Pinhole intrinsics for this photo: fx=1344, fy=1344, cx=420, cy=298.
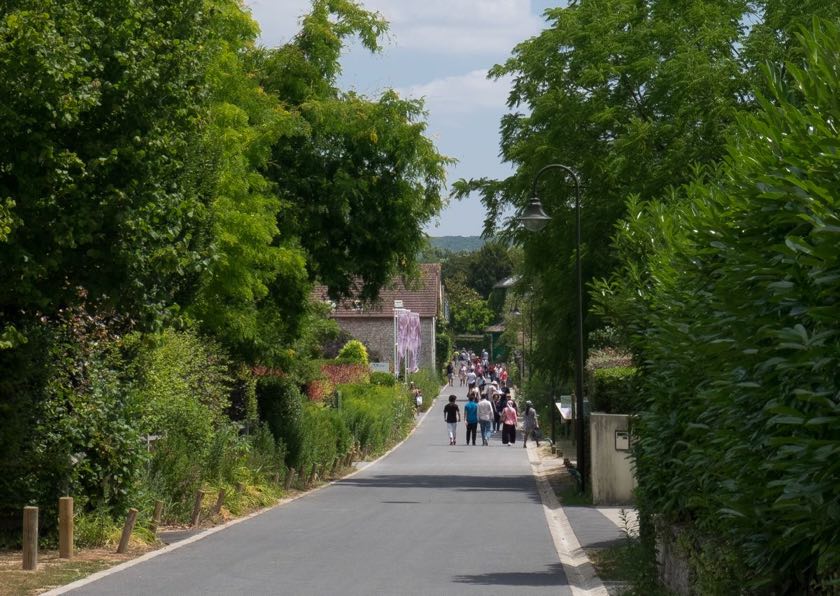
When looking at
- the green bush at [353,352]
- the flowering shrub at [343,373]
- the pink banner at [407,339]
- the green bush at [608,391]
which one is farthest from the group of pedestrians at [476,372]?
the green bush at [608,391]

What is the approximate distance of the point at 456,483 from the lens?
3116cm

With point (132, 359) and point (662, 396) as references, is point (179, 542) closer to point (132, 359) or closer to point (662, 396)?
point (132, 359)

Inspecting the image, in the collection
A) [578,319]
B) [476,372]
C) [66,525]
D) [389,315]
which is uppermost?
[389,315]

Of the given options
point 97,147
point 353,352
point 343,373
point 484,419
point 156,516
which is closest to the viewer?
point 97,147

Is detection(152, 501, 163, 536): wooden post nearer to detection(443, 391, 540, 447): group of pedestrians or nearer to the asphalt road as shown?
the asphalt road

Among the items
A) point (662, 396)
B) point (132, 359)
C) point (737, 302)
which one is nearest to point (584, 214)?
point (132, 359)

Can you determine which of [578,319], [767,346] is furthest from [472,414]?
[767,346]

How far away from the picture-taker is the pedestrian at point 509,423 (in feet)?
158

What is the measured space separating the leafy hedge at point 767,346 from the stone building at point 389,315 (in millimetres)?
25552

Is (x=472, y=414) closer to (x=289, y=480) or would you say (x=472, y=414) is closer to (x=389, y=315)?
(x=289, y=480)

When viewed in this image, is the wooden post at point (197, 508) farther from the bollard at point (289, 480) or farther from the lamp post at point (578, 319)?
the bollard at point (289, 480)

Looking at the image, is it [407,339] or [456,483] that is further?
[407,339]

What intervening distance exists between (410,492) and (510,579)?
14059 millimetres

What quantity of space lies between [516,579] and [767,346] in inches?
311
